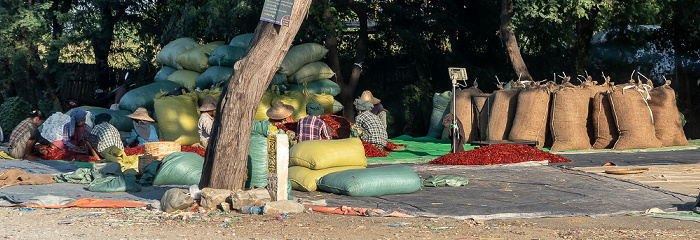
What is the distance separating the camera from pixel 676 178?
7.99 m

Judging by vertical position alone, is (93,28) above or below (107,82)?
above

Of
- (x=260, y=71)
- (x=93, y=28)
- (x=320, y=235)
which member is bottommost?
(x=320, y=235)

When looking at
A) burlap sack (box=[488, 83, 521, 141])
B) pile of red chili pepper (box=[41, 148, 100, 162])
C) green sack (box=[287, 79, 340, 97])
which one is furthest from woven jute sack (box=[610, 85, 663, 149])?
pile of red chili pepper (box=[41, 148, 100, 162])

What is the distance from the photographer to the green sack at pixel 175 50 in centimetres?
1366

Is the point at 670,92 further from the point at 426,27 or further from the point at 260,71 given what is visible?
the point at 260,71

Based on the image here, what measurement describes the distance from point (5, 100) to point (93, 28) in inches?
93.2

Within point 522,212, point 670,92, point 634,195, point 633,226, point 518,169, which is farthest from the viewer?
point 670,92

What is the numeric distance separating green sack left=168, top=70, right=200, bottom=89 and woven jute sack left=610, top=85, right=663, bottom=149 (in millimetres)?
7101

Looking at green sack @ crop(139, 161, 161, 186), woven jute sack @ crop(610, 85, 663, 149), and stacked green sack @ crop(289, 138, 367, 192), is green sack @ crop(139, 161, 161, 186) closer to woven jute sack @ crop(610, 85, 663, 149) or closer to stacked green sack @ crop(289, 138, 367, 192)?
stacked green sack @ crop(289, 138, 367, 192)

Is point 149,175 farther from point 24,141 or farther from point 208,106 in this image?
point 24,141

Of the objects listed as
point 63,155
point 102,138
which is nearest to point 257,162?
point 102,138

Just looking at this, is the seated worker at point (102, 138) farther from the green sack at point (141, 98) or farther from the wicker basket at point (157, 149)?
the green sack at point (141, 98)

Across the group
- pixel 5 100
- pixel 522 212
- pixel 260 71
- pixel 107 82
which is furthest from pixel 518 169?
pixel 5 100

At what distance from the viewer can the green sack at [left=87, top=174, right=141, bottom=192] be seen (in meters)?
7.23
